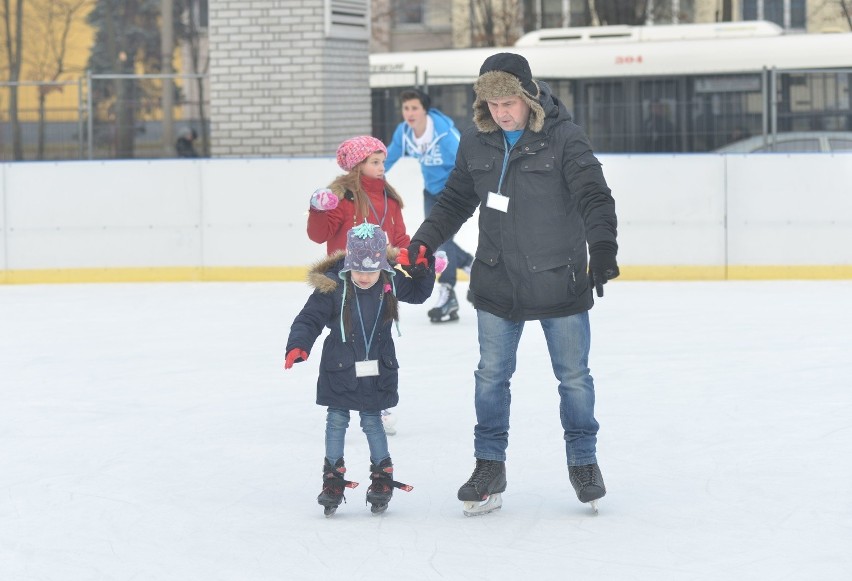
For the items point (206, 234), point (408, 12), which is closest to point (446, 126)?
point (206, 234)

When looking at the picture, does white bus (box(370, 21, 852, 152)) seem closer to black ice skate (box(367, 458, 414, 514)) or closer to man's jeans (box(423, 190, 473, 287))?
man's jeans (box(423, 190, 473, 287))

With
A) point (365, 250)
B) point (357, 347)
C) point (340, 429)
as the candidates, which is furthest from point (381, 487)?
point (365, 250)

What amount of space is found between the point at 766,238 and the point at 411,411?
6165 millimetres

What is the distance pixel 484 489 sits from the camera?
5.31m

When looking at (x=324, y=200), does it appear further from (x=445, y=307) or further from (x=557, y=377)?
(x=445, y=307)

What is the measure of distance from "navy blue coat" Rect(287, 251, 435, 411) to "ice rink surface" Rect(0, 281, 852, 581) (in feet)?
1.34

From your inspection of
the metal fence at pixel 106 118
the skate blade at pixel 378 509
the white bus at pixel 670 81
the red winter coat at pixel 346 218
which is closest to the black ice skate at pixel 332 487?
the skate blade at pixel 378 509

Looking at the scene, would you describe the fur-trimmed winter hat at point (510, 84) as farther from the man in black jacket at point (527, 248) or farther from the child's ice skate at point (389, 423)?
the child's ice skate at point (389, 423)

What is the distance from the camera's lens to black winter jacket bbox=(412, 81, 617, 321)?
520 cm

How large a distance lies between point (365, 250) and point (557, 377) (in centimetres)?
75

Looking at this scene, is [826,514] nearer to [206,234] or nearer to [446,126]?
[446,126]

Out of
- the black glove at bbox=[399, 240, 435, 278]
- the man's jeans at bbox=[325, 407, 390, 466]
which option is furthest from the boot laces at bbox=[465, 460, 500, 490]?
the black glove at bbox=[399, 240, 435, 278]

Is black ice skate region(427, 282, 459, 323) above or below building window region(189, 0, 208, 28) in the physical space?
below

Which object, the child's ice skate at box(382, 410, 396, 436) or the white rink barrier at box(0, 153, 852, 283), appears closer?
A: the child's ice skate at box(382, 410, 396, 436)
